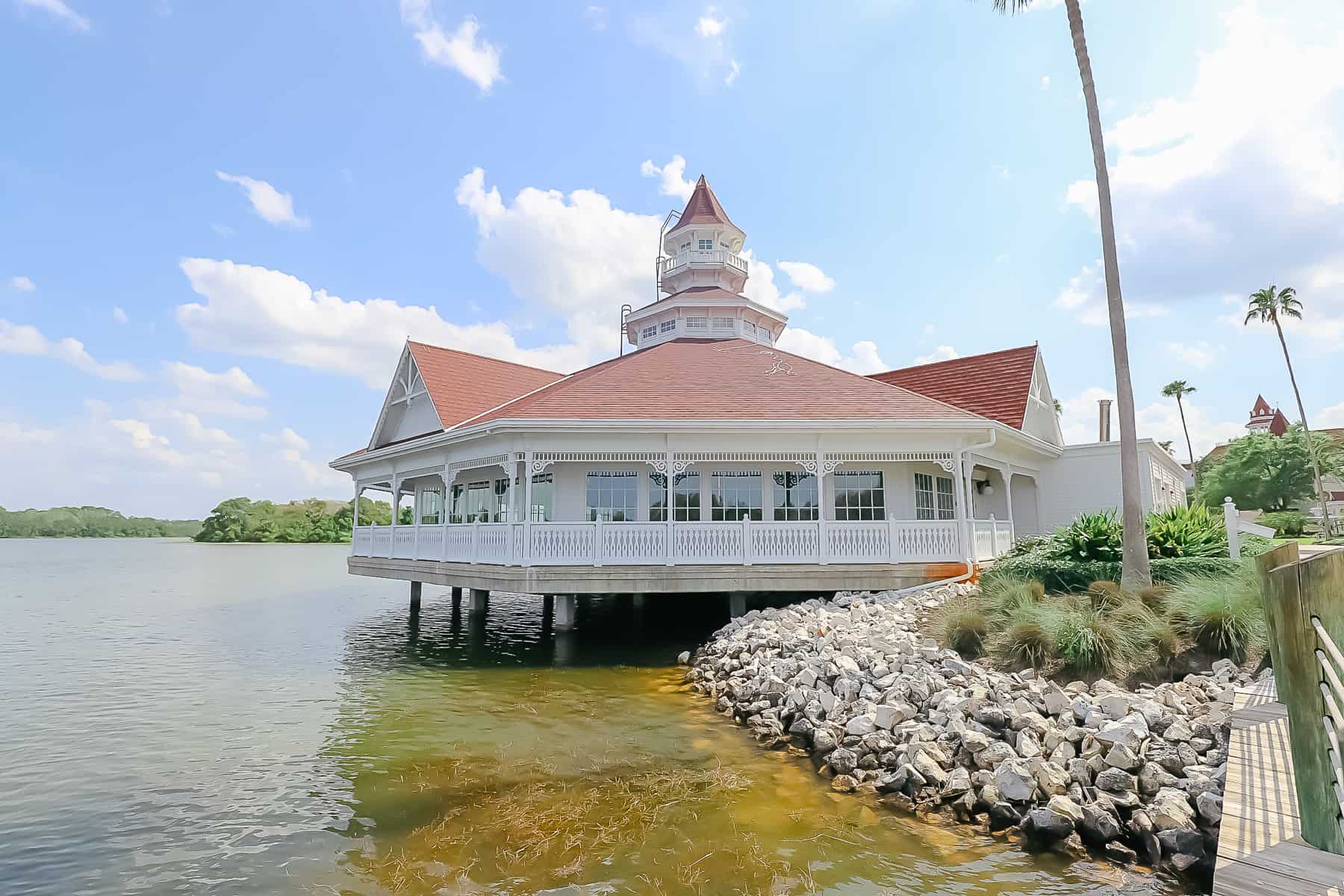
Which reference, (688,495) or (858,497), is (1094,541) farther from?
(688,495)

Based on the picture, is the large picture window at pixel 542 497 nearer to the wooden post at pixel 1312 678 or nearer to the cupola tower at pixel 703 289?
the cupola tower at pixel 703 289

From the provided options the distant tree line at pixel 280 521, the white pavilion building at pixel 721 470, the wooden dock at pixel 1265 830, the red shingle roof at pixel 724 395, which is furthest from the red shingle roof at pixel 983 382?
the distant tree line at pixel 280 521

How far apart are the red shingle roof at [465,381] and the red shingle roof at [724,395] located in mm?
1444

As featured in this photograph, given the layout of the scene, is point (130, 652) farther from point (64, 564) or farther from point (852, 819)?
point (64, 564)

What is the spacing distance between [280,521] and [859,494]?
8784cm

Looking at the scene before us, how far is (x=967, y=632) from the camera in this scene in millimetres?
9555

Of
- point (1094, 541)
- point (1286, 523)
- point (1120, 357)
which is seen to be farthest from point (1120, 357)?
point (1286, 523)

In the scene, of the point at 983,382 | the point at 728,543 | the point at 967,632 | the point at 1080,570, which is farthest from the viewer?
the point at 983,382

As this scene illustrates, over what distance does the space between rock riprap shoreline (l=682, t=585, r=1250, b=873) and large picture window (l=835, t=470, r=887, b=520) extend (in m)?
5.30

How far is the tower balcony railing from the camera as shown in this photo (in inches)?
903

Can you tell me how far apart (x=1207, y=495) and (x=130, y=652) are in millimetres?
61018

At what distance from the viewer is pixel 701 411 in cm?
1401

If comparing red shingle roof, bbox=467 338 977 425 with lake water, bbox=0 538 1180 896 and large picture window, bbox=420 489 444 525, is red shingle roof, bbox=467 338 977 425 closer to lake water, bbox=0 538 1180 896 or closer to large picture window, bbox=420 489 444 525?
lake water, bbox=0 538 1180 896

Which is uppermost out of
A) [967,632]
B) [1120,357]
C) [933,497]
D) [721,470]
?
[1120,357]
